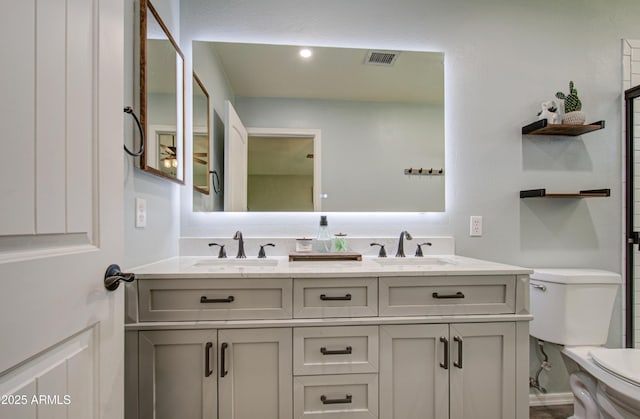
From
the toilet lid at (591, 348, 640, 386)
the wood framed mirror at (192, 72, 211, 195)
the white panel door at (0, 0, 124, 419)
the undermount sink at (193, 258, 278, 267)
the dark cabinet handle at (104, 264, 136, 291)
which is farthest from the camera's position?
the wood framed mirror at (192, 72, 211, 195)

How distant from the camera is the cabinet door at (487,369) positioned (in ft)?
4.07

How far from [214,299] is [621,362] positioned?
183 centimetres

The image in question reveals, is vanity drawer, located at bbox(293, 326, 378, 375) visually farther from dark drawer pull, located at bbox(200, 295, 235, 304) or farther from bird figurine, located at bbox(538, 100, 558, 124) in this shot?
bird figurine, located at bbox(538, 100, 558, 124)

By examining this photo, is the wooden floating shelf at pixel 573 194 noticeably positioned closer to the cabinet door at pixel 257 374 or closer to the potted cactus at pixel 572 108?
the potted cactus at pixel 572 108

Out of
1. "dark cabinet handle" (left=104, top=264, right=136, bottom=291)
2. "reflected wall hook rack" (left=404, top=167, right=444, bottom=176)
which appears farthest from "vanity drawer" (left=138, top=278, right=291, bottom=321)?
"reflected wall hook rack" (left=404, top=167, right=444, bottom=176)

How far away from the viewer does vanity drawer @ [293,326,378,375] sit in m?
1.18

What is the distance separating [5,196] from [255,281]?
80cm

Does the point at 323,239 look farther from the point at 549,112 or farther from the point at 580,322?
the point at 549,112

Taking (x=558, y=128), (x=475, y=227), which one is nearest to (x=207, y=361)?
(x=475, y=227)

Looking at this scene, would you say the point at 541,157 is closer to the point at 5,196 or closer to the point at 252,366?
the point at 252,366

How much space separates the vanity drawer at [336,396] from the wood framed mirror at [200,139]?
1179mm

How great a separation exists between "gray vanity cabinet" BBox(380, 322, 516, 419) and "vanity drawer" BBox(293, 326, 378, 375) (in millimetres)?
55

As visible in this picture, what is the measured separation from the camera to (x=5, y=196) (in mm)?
505

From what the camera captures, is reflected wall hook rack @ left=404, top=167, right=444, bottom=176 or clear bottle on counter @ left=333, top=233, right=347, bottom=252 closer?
clear bottle on counter @ left=333, top=233, right=347, bottom=252
